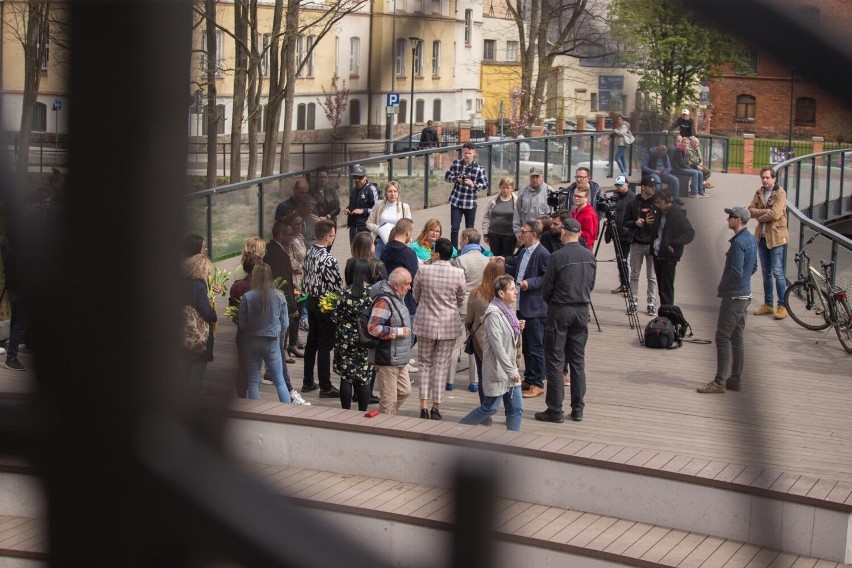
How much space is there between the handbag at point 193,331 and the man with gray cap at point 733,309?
236 mm

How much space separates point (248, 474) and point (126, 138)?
0.16 m

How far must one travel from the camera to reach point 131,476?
1.83ft

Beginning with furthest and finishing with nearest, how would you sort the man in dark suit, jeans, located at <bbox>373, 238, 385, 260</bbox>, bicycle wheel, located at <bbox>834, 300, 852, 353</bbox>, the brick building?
1. the man in dark suit
2. bicycle wheel, located at <bbox>834, 300, 852, 353</bbox>
3. jeans, located at <bbox>373, 238, 385, 260</bbox>
4. the brick building

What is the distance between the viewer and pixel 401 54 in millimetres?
519

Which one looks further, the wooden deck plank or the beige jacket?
the wooden deck plank

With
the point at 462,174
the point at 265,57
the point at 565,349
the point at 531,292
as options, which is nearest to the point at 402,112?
the point at 265,57

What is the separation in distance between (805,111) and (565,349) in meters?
6.78

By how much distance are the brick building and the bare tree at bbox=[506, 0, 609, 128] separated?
0.06 metres

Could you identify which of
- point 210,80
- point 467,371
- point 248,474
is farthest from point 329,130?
point 467,371

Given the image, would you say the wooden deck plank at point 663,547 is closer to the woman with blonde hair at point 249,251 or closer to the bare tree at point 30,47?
the woman with blonde hair at point 249,251

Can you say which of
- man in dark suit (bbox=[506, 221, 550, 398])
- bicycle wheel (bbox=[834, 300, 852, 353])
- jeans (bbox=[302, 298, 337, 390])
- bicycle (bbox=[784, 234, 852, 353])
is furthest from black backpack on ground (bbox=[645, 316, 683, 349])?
bicycle wheel (bbox=[834, 300, 852, 353])

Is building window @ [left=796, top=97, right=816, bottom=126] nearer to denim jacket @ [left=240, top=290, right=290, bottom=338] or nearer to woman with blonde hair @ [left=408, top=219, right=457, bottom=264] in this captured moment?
denim jacket @ [left=240, top=290, right=290, bottom=338]

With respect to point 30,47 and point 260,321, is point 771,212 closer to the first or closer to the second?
point 260,321

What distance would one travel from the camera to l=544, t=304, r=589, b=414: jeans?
6984mm
